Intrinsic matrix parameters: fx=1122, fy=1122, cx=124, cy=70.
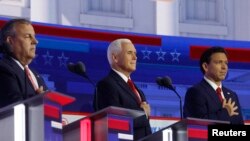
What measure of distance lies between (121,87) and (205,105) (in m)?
0.86

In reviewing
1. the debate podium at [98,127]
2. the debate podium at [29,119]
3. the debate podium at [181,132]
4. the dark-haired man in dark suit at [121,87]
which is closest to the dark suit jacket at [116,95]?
the dark-haired man in dark suit at [121,87]

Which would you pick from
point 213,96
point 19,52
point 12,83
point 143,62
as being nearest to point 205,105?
point 213,96

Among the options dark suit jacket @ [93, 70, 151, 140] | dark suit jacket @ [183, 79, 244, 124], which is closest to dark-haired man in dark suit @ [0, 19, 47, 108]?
dark suit jacket @ [93, 70, 151, 140]

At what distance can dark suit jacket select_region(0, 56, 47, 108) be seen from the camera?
7254mm

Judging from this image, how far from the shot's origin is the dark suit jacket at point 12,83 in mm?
7254

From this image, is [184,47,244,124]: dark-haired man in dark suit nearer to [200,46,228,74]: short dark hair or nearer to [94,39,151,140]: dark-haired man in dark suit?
[200,46,228,74]: short dark hair

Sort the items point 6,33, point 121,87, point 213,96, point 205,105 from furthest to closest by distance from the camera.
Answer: point 213,96 → point 205,105 → point 121,87 → point 6,33

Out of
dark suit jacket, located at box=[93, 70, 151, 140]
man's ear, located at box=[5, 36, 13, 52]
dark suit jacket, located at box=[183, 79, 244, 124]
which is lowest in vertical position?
dark suit jacket, located at box=[183, 79, 244, 124]

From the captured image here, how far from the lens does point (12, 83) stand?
7371 mm

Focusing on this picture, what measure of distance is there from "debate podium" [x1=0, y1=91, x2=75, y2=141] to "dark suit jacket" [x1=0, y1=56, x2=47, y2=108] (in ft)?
3.46

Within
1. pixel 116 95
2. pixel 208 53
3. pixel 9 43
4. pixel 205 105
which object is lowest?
pixel 205 105

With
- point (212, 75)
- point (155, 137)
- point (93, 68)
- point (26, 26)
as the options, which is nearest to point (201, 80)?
point (212, 75)

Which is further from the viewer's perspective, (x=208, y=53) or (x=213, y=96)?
(x=208, y=53)

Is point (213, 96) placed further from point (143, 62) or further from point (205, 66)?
point (143, 62)
